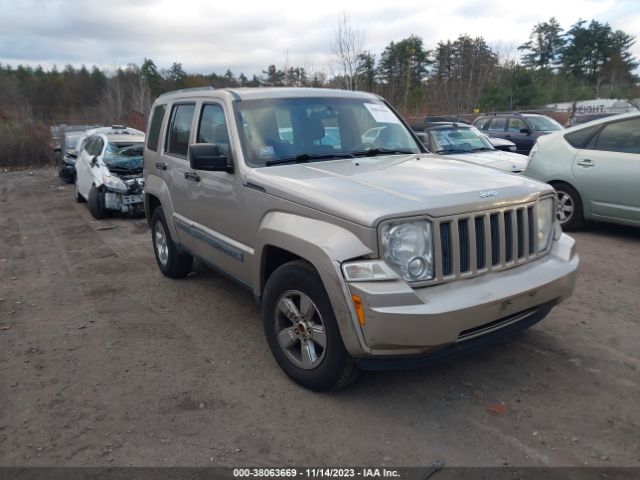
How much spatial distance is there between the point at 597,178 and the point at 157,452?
20.9 feet

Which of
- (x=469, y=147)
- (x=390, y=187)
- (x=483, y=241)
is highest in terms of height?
(x=469, y=147)

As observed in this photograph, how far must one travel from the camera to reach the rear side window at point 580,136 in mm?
7281

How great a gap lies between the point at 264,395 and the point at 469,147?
774 cm

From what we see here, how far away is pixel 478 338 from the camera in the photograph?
10.4 ft

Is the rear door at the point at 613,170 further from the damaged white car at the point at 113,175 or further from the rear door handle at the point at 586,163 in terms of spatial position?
the damaged white car at the point at 113,175

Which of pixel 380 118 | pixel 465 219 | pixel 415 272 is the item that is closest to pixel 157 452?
pixel 415 272

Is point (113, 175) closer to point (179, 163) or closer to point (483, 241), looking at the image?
point (179, 163)

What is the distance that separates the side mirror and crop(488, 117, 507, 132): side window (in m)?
12.8

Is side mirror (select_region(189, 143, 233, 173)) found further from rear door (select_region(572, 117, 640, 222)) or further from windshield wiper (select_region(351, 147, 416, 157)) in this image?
rear door (select_region(572, 117, 640, 222))

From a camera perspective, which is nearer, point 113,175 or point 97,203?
point 97,203

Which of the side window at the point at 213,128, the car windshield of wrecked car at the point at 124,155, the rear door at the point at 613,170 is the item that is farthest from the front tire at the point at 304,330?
the car windshield of wrecked car at the point at 124,155

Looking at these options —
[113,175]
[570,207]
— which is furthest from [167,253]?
[570,207]

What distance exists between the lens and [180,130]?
17.7ft

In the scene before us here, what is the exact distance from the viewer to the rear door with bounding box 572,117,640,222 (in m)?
6.61
